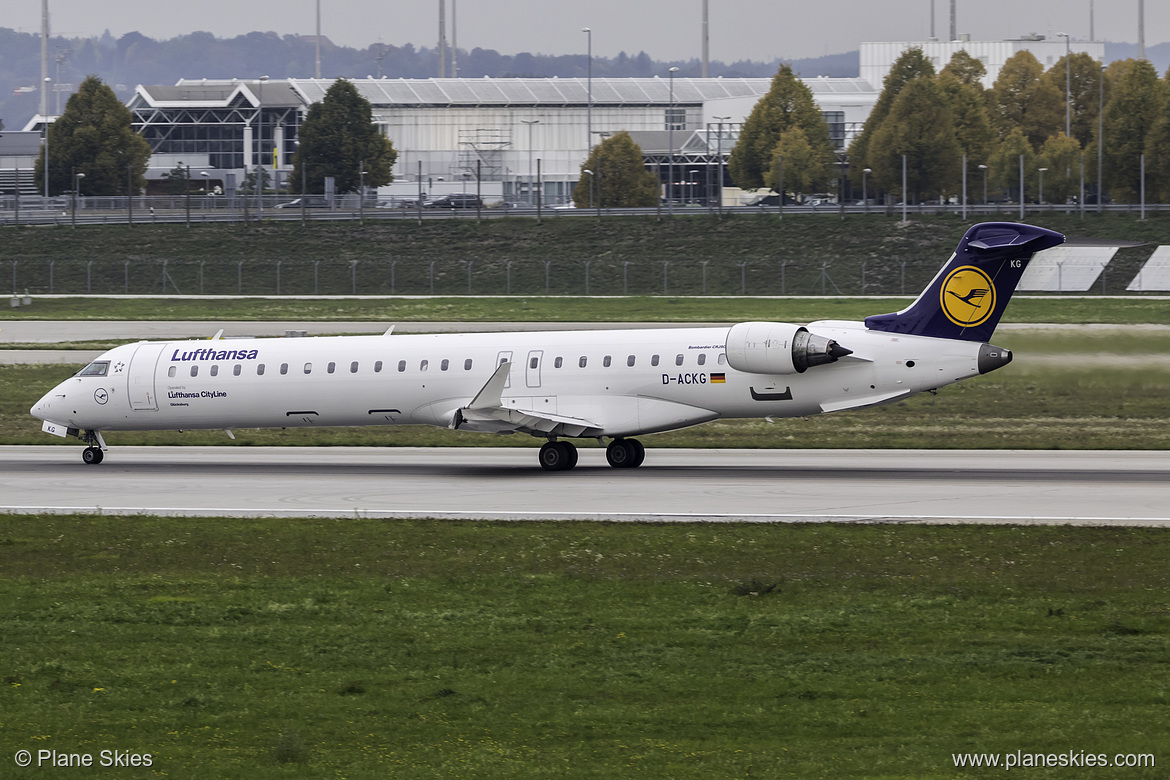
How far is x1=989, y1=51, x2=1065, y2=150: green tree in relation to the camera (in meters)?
132

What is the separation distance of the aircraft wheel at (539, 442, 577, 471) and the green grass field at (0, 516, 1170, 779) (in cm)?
720

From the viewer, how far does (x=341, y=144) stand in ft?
382

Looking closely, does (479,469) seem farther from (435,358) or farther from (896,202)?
(896,202)

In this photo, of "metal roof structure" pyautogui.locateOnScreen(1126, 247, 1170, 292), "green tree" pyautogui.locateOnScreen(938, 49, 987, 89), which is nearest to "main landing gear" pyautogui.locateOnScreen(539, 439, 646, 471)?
Answer: "metal roof structure" pyautogui.locateOnScreen(1126, 247, 1170, 292)

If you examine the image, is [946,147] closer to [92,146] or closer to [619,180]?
[619,180]

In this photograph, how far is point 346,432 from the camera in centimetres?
3881

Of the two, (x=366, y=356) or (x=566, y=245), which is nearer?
(x=366, y=356)

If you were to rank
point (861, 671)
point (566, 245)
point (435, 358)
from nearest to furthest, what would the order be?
point (861, 671) → point (435, 358) → point (566, 245)

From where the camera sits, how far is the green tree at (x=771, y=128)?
371 ft

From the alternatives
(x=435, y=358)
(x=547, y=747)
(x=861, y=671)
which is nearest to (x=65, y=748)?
(x=547, y=747)

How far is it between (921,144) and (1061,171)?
41.7 ft

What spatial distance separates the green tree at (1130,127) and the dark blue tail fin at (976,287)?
78.7 m

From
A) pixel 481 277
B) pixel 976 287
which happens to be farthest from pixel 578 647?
pixel 481 277

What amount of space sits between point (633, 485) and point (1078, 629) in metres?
12.6
